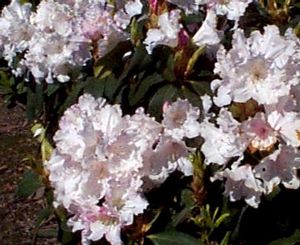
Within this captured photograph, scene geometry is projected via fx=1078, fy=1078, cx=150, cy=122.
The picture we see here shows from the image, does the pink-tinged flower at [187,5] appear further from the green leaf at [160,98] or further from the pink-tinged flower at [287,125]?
the pink-tinged flower at [287,125]

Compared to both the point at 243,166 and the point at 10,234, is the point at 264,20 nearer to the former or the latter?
the point at 243,166

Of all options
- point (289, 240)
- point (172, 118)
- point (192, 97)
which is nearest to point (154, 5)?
point (192, 97)

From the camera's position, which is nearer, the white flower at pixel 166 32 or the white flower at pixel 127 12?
the white flower at pixel 166 32

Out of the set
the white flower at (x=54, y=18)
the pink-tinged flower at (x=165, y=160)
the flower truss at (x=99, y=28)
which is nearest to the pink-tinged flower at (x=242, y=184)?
the pink-tinged flower at (x=165, y=160)

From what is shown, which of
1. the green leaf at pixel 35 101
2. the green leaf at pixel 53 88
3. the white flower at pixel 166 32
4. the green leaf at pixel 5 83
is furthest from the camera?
the green leaf at pixel 5 83

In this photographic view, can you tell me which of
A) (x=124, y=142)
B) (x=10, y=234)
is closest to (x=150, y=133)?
(x=124, y=142)

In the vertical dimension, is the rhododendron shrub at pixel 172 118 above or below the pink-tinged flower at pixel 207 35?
below

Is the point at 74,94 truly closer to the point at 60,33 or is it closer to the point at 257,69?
the point at 60,33

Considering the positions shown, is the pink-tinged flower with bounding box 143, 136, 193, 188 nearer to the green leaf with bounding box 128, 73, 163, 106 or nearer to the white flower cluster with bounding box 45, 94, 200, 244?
the white flower cluster with bounding box 45, 94, 200, 244
